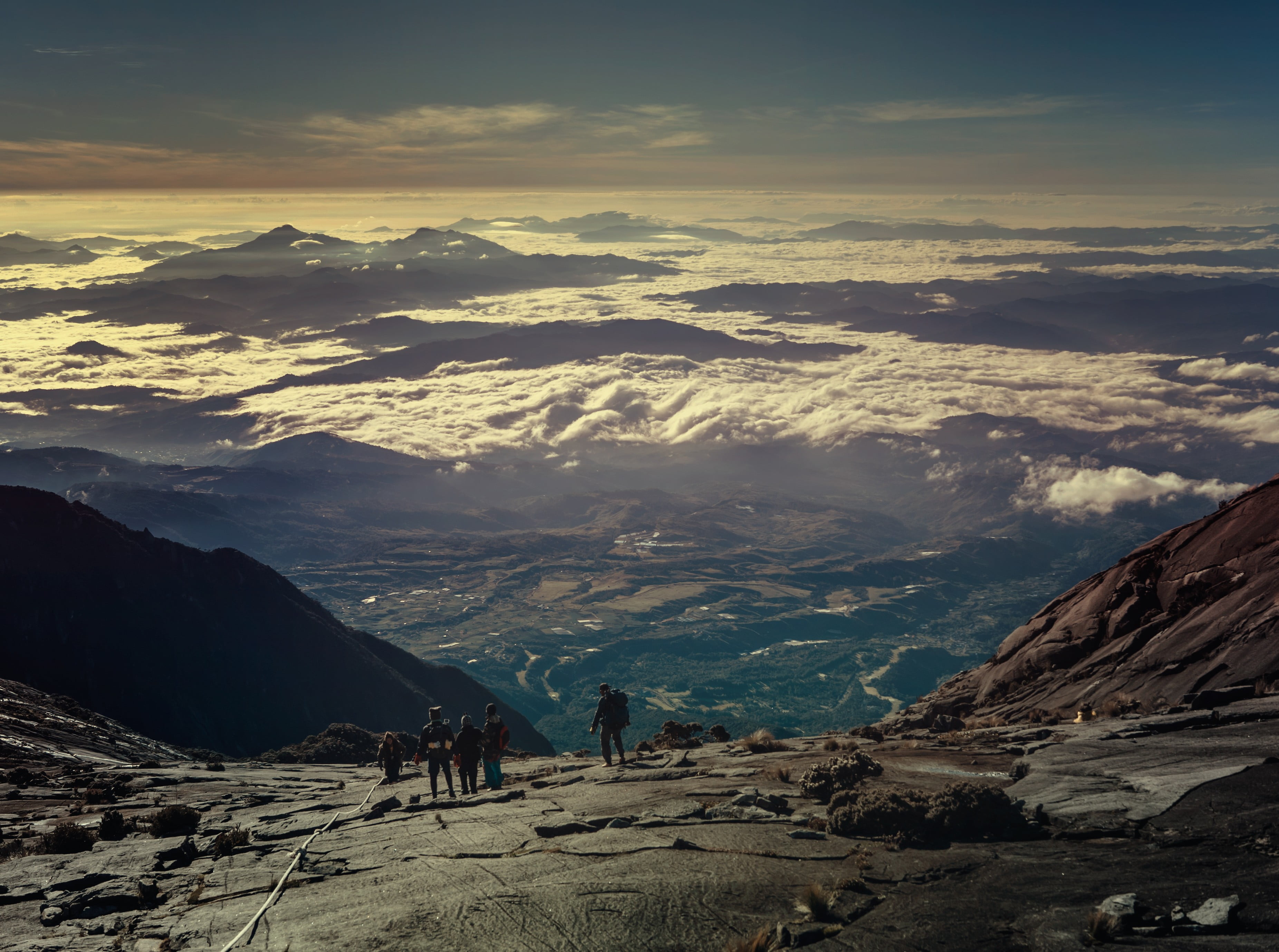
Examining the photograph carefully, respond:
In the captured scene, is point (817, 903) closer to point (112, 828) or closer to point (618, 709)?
point (112, 828)

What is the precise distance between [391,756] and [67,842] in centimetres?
1657

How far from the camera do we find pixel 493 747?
1334 inches

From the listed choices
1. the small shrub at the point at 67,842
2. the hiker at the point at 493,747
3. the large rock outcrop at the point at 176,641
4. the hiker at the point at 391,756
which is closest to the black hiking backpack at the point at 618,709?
the hiker at the point at 493,747

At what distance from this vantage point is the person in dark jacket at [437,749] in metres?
32.7

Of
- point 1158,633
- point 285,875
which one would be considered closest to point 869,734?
point 1158,633

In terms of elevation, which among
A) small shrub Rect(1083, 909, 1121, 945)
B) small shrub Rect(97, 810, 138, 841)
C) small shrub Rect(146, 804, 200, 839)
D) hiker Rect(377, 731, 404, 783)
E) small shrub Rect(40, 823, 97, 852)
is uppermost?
small shrub Rect(1083, 909, 1121, 945)

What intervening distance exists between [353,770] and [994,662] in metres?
37.8

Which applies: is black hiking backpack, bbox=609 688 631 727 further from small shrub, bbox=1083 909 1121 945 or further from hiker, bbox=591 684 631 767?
small shrub, bbox=1083 909 1121 945

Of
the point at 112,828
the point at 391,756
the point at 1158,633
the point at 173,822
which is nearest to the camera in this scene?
the point at 112,828

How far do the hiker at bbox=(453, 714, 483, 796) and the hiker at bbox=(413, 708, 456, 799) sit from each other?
0.37 m

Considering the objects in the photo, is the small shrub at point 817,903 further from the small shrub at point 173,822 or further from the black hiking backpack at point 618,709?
the black hiking backpack at point 618,709

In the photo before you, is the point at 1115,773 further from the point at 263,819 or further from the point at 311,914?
the point at 263,819

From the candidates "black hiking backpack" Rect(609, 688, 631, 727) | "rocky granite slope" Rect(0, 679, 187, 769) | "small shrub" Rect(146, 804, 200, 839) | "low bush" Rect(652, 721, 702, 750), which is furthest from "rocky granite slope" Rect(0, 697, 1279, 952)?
"rocky granite slope" Rect(0, 679, 187, 769)

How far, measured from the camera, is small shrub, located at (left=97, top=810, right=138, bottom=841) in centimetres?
2511
